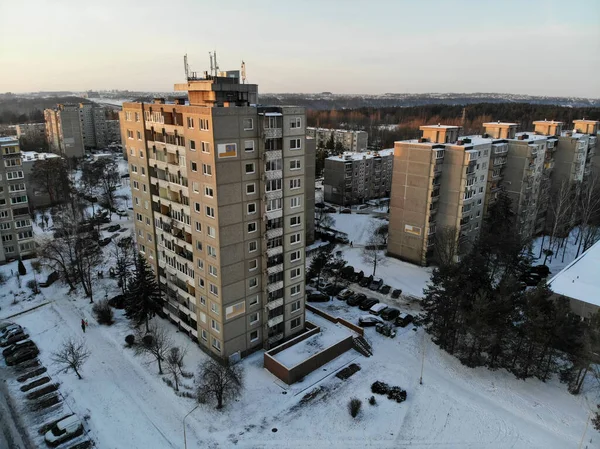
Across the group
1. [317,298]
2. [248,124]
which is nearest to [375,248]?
[317,298]

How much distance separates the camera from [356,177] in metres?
91.0

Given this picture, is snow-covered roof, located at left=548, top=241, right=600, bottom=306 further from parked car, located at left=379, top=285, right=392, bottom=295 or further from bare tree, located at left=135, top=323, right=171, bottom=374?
bare tree, located at left=135, top=323, right=171, bottom=374

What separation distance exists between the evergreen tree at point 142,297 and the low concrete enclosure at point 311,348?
12.8 meters

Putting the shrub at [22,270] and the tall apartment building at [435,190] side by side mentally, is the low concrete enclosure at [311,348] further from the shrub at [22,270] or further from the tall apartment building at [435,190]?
the shrub at [22,270]

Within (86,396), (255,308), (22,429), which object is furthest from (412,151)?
(22,429)

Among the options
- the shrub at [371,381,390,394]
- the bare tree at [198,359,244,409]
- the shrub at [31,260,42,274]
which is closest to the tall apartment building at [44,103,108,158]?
the shrub at [31,260,42,274]

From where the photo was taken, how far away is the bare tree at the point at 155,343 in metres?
34.5

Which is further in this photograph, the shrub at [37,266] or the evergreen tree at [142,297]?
the shrub at [37,266]

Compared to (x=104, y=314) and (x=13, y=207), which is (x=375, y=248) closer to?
(x=104, y=314)

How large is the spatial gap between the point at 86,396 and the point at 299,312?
61.5 ft

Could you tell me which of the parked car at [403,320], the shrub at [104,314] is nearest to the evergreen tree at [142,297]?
the shrub at [104,314]

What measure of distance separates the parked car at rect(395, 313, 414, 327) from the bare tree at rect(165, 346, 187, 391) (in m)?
21.4

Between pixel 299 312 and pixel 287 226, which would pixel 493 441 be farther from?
pixel 287 226

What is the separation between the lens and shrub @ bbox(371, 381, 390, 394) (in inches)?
1293
